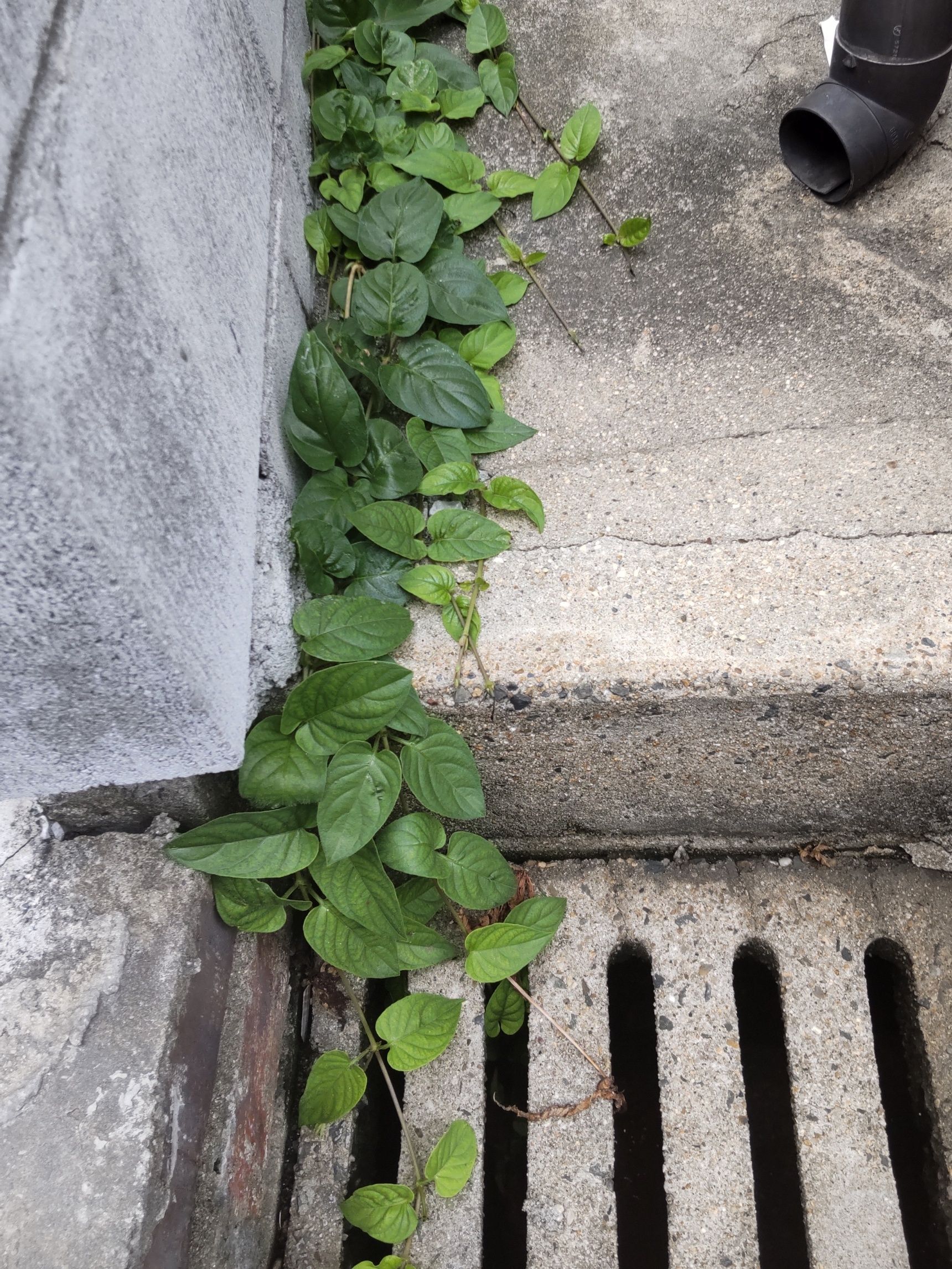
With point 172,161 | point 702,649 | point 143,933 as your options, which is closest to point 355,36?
point 172,161

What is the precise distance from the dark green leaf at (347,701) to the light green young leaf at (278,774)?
27mm

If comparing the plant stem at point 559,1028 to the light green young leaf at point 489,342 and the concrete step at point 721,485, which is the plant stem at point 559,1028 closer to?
the concrete step at point 721,485

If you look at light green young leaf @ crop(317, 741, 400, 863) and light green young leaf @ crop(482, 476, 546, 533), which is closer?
light green young leaf @ crop(317, 741, 400, 863)

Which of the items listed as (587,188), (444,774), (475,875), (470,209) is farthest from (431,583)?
(587,188)

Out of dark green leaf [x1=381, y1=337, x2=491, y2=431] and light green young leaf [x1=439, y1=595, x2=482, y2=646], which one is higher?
dark green leaf [x1=381, y1=337, x2=491, y2=431]

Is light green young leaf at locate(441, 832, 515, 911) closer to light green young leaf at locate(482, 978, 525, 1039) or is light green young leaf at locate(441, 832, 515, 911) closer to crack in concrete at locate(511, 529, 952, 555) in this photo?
light green young leaf at locate(482, 978, 525, 1039)

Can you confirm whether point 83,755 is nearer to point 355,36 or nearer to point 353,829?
point 353,829

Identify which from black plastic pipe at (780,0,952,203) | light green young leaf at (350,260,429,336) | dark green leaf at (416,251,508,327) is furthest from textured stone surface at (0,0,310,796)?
black plastic pipe at (780,0,952,203)

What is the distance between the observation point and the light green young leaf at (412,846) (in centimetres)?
107

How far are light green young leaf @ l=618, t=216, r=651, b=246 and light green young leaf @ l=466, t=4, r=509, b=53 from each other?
494 mm

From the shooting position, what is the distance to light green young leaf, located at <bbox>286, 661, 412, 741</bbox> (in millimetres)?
986

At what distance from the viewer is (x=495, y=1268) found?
1.38m

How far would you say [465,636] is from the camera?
1.11m

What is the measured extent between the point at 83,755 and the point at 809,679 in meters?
0.87
